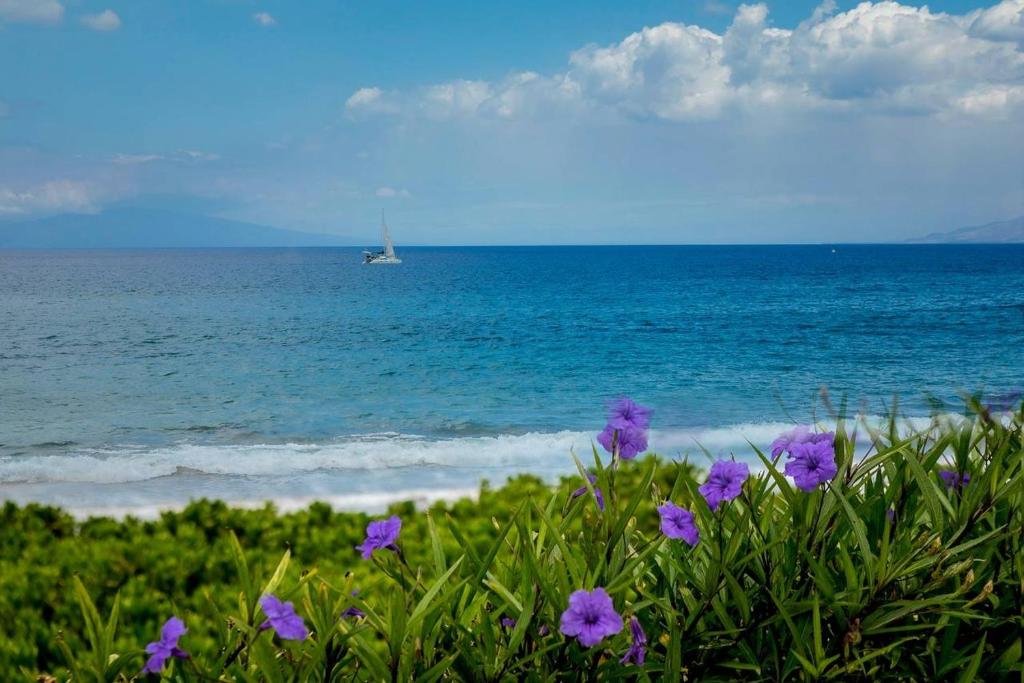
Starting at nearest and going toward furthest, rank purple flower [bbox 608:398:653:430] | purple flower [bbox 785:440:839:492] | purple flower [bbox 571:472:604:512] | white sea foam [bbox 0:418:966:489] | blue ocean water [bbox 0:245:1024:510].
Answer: purple flower [bbox 785:440:839:492] < purple flower [bbox 608:398:653:430] < purple flower [bbox 571:472:604:512] < white sea foam [bbox 0:418:966:489] < blue ocean water [bbox 0:245:1024:510]

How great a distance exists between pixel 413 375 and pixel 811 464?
22.7 m

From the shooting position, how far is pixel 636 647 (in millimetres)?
1929

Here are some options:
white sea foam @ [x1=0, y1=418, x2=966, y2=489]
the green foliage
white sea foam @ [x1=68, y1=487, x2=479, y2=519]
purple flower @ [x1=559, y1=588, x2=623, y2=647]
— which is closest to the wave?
white sea foam @ [x1=0, y1=418, x2=966, y2=489]

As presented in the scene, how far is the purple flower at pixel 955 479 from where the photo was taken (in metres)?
2.33

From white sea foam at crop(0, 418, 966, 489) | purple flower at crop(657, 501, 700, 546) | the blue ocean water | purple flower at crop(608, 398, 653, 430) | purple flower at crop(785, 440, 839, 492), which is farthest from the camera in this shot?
the blue ocean water

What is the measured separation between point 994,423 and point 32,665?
3.81m

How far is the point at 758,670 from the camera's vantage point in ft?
6.26

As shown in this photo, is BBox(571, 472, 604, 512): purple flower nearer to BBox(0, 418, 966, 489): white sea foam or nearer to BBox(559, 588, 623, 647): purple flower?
BBox(559, 588, 623, 647): purple flower

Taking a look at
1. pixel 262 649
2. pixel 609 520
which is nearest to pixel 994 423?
pixel 609 520

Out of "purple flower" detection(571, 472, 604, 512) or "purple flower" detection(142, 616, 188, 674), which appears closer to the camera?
"purple flower" detection(142, 616, 188, 674)

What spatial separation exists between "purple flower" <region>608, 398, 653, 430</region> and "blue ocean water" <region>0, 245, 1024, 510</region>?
0.37 meters

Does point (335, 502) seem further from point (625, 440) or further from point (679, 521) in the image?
point (679, 521)

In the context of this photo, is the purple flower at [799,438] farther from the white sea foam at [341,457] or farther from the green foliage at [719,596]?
the white sea foam at [341,457]

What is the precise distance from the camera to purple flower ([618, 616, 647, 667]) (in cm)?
191
